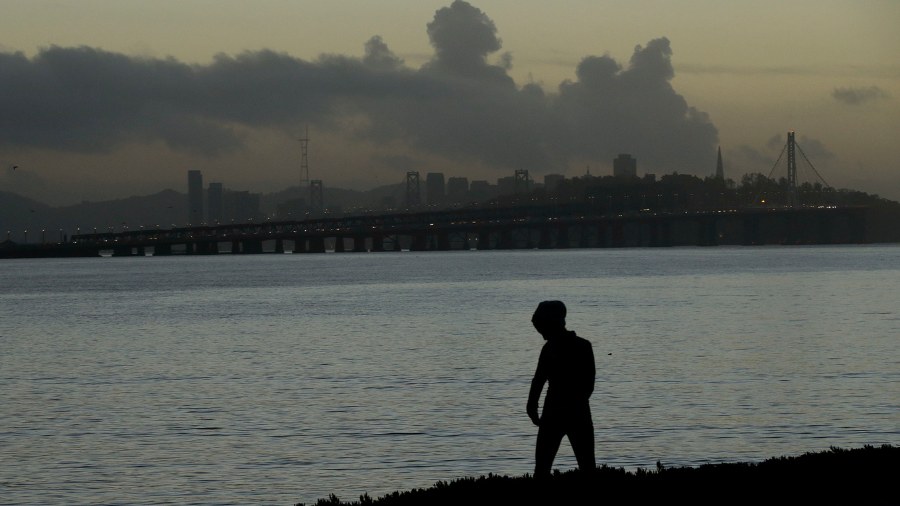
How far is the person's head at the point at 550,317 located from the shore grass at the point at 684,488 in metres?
1.30

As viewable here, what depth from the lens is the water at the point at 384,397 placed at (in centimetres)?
2002

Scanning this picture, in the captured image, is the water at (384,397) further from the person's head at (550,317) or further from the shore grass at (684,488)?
the person's head at (550,317)

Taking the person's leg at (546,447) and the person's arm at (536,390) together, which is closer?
the person's arm at (536,390)

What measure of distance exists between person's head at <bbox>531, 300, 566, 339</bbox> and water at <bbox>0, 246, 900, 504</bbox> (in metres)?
7.01

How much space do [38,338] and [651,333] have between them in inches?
905

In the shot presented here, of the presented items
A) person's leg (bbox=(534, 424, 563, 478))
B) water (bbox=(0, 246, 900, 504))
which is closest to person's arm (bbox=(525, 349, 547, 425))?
person's leg (bbox=(534, 424, 563, 478))

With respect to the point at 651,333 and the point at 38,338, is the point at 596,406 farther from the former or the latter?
the point at 38,338

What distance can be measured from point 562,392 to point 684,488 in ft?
4.26

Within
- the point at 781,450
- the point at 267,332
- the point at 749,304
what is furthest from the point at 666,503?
the point at 749,304

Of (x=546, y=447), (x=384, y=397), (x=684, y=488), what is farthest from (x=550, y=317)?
(x=384, y=397)

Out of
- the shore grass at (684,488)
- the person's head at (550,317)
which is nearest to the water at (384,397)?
the shore grass at (684,488)

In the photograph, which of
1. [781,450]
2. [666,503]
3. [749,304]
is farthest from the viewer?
[749,304]

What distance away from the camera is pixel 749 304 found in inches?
2830

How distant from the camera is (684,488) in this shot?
39.3 feet
